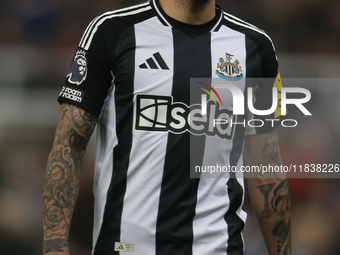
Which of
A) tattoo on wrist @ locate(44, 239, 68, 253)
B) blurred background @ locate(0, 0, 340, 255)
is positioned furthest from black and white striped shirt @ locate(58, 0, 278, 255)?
blurred background @ locate(0, 0, 340, 255)

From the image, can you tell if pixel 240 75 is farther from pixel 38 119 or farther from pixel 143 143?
pixel 38 119

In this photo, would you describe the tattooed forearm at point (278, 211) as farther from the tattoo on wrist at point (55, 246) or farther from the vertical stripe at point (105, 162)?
the tattoo on wrist at point (55, 246)

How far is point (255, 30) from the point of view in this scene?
194 centimetres

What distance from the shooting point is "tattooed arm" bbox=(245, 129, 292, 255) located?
1.94 metres

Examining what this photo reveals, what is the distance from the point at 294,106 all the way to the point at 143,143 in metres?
2.73

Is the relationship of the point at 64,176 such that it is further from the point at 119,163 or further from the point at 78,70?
the point at 78,70

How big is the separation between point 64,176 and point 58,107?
2.02 m

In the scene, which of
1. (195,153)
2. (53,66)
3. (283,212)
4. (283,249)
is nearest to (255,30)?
(195,153)

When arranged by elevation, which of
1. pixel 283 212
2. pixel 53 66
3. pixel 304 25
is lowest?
pixel 283 212

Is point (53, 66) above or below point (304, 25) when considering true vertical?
below

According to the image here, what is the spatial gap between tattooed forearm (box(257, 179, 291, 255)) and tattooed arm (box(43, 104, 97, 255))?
28.9 inches

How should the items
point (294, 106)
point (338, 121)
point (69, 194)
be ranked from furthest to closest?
point (294, 106) < point (338, 121) < point (69, 194)

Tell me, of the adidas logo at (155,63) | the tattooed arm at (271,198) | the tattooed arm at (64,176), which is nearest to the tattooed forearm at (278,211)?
the tattooed arm at (271,198)

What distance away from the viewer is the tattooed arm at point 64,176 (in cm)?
157
